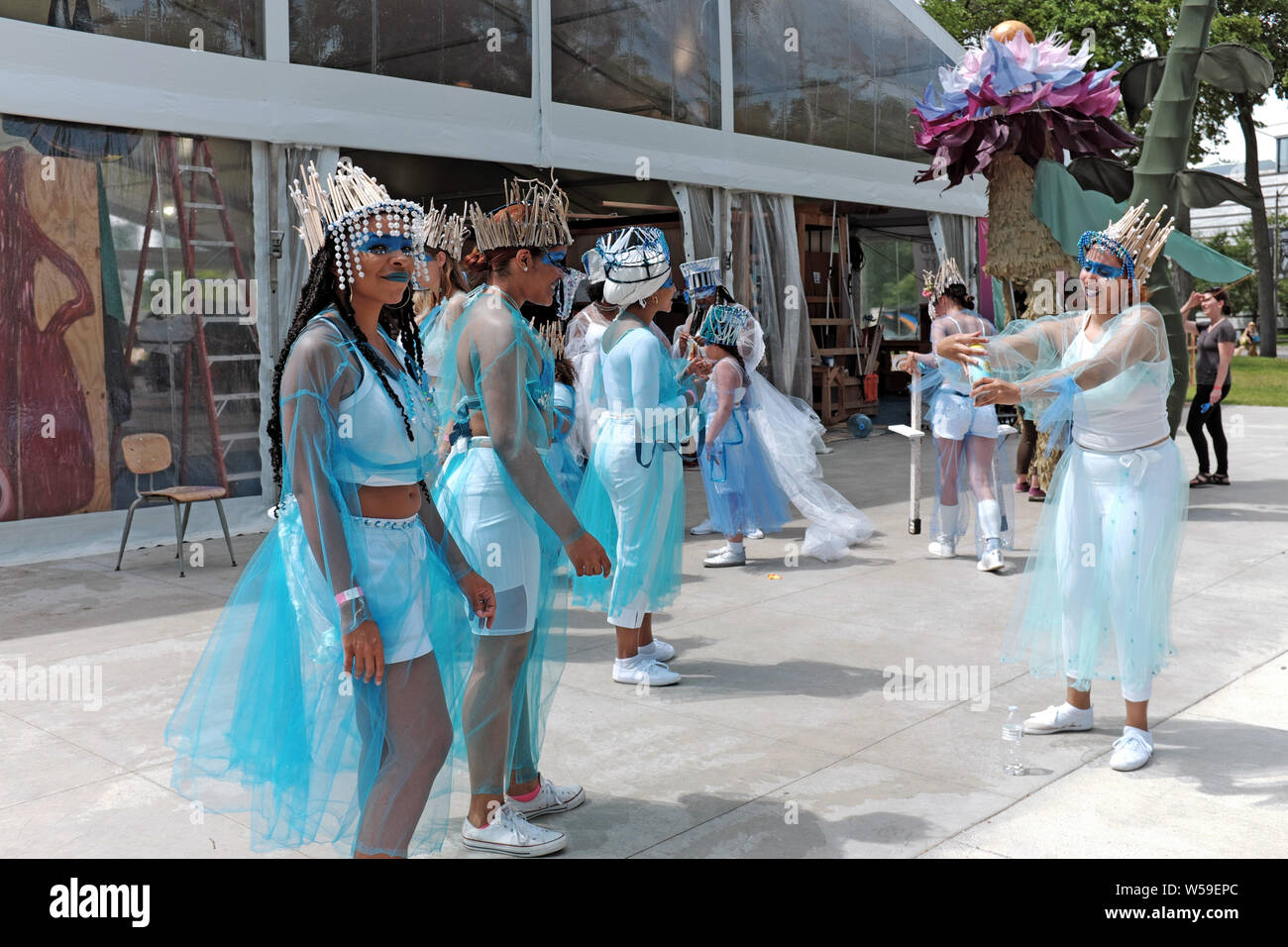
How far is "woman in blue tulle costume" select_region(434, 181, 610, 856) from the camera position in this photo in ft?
11.5

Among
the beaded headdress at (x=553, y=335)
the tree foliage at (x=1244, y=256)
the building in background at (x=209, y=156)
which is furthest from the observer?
the tree foliage at (x=1244, y=256)

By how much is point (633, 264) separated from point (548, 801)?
229cm

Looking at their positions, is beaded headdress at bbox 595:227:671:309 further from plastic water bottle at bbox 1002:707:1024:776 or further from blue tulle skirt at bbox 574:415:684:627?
plastic water bottle at bbox 1002:707:1024:776

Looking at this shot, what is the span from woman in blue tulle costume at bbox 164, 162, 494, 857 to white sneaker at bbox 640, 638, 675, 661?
108 inches

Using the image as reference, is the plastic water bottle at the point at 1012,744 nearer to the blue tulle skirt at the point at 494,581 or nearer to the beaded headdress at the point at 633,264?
the blue tulle skirt at the point at 494,581

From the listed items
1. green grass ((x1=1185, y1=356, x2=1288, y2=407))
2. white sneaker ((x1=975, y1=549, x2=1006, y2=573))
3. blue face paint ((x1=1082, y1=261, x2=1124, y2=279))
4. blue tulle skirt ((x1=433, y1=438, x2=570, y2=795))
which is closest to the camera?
blue tulle skirt ((x1=433, y1=438, x2=570, y2=795))

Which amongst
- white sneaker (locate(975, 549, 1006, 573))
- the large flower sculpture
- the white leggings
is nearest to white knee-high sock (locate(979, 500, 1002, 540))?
white sneaker (locate(975, 549, 1006, 573))

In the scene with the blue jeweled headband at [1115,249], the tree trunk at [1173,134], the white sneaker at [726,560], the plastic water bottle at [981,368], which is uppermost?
the tree trunk at [1173,134]

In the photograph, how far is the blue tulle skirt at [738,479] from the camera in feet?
27.2

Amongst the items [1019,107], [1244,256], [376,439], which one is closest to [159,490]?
[376,439]

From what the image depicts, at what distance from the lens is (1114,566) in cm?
438

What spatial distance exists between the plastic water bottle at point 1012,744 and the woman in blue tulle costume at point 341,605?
233 centimetres

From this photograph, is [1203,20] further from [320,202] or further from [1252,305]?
[1252,305]

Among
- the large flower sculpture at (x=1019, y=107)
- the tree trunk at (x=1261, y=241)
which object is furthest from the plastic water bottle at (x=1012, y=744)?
the tree trunk at (x=1261, y=241)
